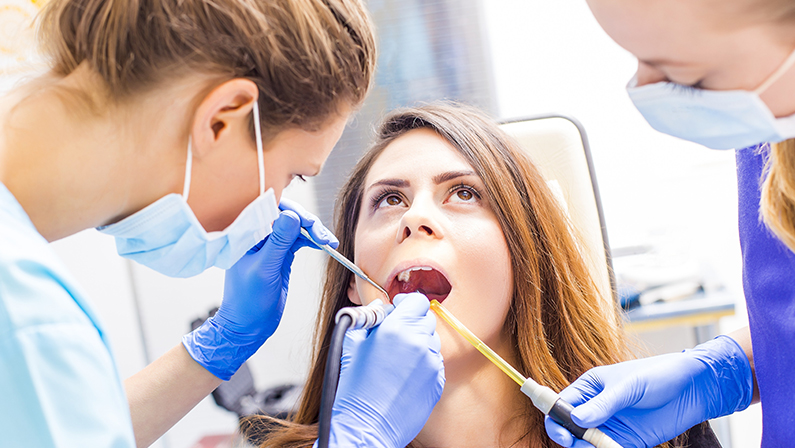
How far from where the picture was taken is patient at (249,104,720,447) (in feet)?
4.12

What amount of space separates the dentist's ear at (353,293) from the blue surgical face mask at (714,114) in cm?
93

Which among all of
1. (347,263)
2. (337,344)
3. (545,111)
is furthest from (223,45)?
(545,111)

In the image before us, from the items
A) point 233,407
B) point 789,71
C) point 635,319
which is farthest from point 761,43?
point 233,407

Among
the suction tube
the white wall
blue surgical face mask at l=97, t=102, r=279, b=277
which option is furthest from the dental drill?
the white wall

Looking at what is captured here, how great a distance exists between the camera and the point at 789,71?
2.03ft

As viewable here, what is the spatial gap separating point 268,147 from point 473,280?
574 millimetres

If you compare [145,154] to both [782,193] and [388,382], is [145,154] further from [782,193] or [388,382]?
[782,193]

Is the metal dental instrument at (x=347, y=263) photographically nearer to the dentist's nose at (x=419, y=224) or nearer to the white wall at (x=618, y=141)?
the dentist's nose at (x=419, y=224)

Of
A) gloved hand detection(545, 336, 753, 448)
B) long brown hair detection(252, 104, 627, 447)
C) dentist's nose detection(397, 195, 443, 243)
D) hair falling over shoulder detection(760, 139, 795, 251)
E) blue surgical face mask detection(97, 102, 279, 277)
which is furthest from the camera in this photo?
long brown hair detection(252, 104, 627, 447)

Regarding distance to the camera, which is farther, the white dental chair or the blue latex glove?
the white dental chair

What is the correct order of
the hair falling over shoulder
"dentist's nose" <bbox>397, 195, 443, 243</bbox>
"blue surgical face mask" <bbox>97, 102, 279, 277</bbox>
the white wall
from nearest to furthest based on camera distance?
1. the hair falling over shoulder
2. "blue surgical face mask" <bbox>97, 102, 279, 277</bbox>
3. "dentist's nose" <bbox>397, 195, 443, 243</bbox>
4. the white wall

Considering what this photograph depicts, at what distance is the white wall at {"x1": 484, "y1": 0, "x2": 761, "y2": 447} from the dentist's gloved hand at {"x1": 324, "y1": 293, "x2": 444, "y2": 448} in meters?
1.94

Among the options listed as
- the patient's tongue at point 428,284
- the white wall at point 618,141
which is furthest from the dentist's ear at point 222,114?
the white wall at point 618,141

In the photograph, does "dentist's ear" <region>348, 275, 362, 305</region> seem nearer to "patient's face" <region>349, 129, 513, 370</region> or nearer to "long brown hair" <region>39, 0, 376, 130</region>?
"patient's face" <region>349, 129, 513, 370</region>
